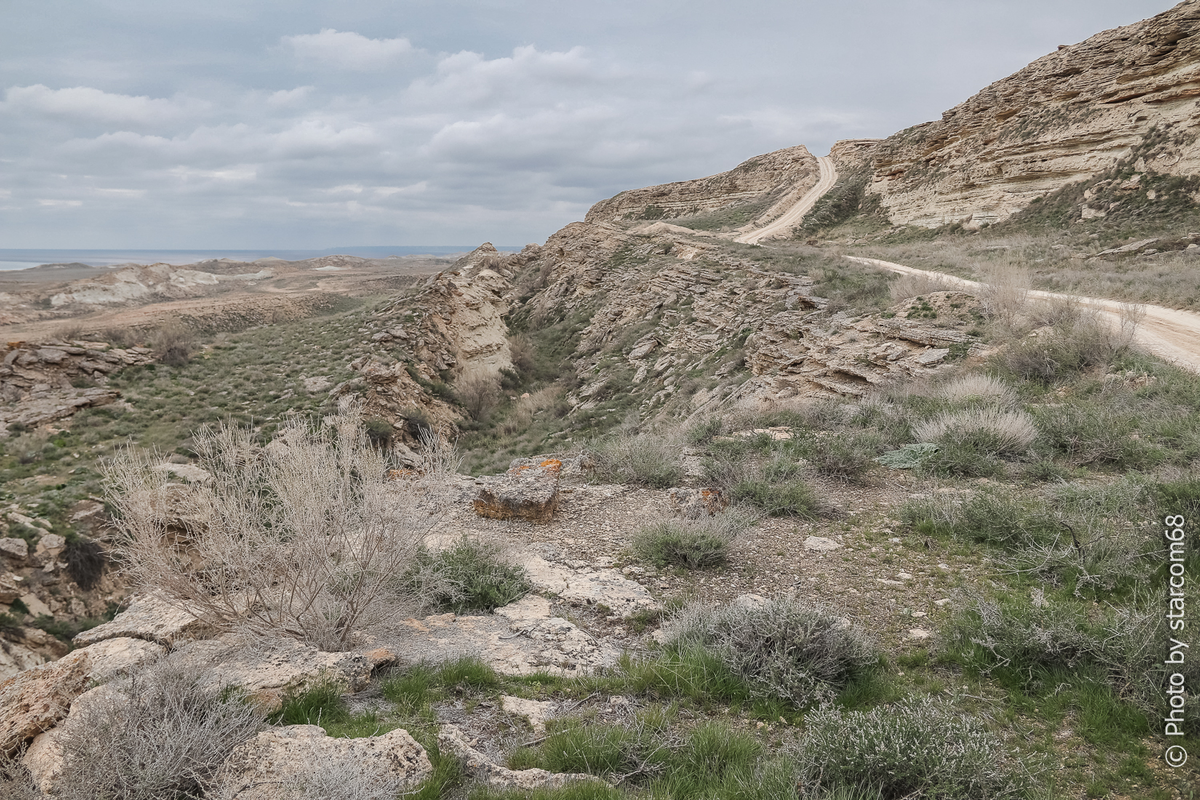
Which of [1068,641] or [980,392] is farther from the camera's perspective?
[980,392]

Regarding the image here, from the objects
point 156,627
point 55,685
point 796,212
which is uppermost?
point 796,212

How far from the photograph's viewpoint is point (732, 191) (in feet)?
157

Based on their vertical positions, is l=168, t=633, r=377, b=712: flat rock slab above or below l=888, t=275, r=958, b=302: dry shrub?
below

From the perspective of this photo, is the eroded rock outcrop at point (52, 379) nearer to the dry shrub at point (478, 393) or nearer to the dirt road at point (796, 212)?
the dry shrub at point (478, 393)

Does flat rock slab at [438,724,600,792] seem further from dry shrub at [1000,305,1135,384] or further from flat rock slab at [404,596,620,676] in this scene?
dry shrub at [1000,305,1135,384]

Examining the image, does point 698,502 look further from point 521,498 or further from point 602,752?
point 602,752

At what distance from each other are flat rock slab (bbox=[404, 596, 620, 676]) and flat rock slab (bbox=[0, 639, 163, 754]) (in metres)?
1.55

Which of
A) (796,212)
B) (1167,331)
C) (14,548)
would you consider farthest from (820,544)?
(796,212)

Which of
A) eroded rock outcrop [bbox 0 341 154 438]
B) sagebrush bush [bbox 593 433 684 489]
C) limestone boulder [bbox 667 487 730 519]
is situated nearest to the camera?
limestone boulder [bbox 667 487 730 519]

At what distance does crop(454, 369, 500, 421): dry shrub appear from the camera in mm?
20172

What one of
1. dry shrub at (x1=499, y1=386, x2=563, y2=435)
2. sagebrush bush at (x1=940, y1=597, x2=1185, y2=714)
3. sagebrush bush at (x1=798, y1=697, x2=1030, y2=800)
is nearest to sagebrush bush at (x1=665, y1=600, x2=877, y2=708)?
sagebrush bush at (x1=798, y1=697, x2=1030, y2=800)

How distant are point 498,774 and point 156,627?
8.96 ft

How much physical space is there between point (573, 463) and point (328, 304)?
130 feet

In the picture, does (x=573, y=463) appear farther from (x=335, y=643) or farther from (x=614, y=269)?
(x=614, y=269)
